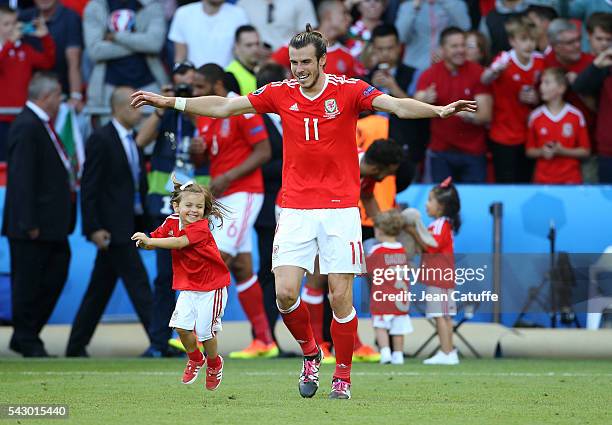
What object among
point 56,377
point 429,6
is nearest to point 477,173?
point 429,6

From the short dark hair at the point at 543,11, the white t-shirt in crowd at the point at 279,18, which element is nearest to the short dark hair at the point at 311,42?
the white t-shirt in crowd at the point at 279,18

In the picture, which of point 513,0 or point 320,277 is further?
point 513,0

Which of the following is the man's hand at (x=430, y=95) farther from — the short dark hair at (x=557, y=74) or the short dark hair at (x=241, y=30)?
the short dark hair at (x=241, y=30)

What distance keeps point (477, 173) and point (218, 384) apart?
622 centimetres

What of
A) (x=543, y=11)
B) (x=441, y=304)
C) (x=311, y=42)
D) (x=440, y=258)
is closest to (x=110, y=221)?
(x=440, y=258)

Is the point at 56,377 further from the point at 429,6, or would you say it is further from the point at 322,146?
the point at 429,6

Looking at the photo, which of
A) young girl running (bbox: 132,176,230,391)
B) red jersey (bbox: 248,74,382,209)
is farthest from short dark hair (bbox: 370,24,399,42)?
red jersey (bbox: 248,74,382,209)

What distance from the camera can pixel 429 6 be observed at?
15.2 meters

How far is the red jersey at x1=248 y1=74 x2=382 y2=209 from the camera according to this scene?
843 cm

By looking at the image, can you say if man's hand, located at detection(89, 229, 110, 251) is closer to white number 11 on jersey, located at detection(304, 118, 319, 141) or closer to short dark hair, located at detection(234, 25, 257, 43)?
short dark hair, located at detection(234, 25, 257, 43)

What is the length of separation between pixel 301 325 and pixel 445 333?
3.31 metres

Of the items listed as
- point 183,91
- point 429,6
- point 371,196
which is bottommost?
point 371,196

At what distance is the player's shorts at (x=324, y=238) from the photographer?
8.45 metres

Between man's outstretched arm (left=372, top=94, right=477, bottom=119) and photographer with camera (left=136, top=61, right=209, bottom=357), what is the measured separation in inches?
167
